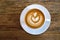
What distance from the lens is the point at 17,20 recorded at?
1.07 metres

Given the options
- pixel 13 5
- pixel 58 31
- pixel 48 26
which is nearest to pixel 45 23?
pixel 48 26

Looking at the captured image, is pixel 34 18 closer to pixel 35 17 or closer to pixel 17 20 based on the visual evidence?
pixel 35 17

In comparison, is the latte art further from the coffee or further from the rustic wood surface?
the rustic wood surface

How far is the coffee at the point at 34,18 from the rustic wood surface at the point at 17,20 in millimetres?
76

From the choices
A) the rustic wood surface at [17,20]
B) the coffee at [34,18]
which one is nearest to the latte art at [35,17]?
the coffee at [34,18]

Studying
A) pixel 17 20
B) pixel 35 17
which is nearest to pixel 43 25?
pixel 35 17

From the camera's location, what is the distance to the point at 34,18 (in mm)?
1050

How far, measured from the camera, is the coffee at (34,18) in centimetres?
104

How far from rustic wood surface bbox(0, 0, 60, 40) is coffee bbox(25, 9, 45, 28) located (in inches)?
3.0

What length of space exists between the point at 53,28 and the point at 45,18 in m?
0.11

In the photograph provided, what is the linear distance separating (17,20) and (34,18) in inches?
5.9

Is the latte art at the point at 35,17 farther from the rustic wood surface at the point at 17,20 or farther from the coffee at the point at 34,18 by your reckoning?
the rustic wood surface at the point at 17,20

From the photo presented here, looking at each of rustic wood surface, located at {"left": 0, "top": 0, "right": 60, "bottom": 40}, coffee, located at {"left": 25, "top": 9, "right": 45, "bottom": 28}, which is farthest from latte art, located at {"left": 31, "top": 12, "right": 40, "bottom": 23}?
rustic wood surface, located at {"left": 0, "top": 0, "right": 60, "bottom": 40}

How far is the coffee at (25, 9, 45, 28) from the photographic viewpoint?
104cm
